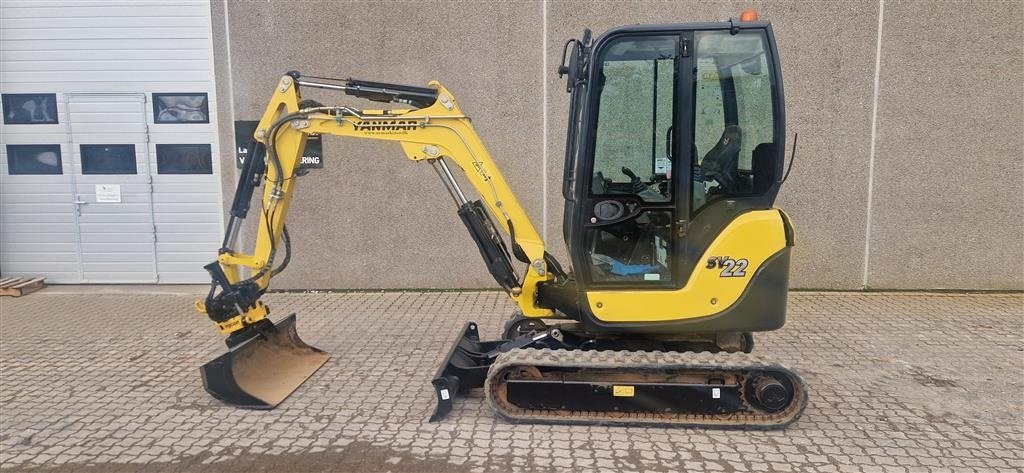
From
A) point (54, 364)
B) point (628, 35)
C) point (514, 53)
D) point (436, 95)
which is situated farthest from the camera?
point (514, 53)

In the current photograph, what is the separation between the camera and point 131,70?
8.39m

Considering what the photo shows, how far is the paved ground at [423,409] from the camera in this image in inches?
148

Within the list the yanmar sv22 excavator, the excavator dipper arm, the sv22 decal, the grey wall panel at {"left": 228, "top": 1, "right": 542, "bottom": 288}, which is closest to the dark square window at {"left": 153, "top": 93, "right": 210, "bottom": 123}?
the grey wall panel at {"left": 228, "top": 1, "right": 542, "bottom": 288}

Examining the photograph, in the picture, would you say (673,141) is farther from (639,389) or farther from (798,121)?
(798,121)

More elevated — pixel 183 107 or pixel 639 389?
pixel 183 107

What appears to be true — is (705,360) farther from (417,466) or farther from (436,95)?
(436,95)

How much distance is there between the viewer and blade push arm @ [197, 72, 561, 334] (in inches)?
181

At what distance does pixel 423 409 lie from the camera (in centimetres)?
448

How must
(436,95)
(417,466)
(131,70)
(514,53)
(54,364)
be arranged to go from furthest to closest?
(131,70), (514,53), (54,364), (436,95), (417,466)

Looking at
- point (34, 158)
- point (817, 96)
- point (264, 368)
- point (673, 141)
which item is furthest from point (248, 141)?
point (817, 96)

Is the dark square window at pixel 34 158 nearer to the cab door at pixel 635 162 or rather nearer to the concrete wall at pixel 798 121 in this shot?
the concrete wall at pixel 798 121

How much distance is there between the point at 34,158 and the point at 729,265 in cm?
888

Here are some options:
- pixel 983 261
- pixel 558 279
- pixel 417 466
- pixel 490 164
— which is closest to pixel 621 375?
pixel 558 279

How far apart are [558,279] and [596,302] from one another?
1.78 ft
